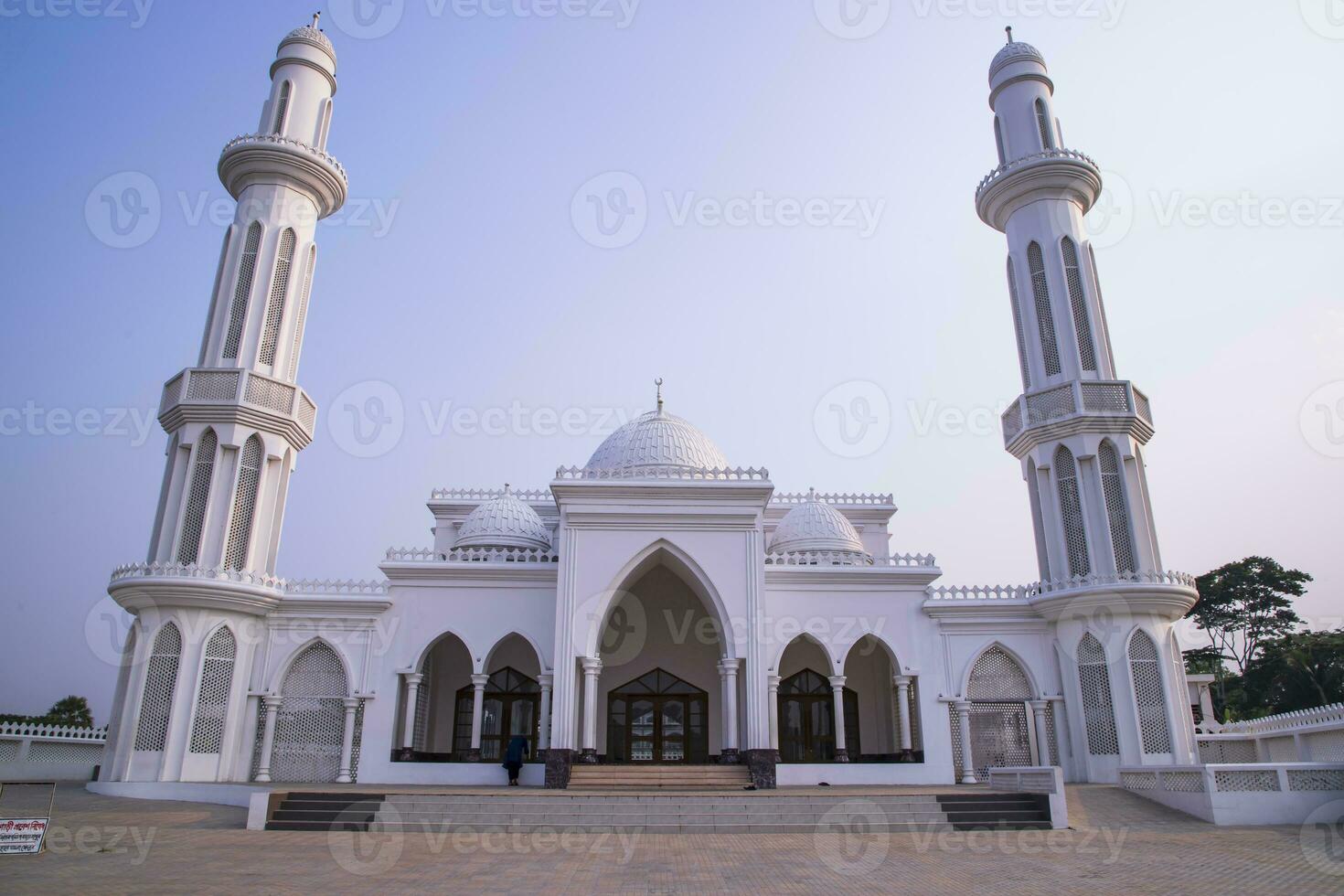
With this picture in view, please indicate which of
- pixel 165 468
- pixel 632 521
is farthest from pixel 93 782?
pixel 632 521

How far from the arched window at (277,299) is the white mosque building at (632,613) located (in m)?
0.07

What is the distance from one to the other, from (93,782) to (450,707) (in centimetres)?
678

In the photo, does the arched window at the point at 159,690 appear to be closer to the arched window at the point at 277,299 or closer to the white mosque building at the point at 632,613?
the white mosque building at the point at 632,613

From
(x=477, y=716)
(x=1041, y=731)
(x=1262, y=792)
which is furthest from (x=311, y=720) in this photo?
(x=1262, y=792)

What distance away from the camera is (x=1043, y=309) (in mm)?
20656

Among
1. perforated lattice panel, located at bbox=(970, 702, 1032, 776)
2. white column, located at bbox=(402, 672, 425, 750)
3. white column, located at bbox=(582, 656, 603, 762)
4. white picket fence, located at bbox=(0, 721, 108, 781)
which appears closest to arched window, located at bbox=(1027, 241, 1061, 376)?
perforated lattice panel, located at bbox=(970, 702, 1032, 776)

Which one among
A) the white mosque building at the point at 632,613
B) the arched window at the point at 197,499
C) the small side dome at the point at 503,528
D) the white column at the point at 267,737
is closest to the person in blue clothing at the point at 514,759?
the white mosque building at the point at 632,613

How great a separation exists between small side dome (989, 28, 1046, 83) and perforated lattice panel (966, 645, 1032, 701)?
14.5m

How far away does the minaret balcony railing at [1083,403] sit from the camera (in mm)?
19188

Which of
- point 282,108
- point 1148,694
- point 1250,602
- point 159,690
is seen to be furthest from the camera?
point 1250,602

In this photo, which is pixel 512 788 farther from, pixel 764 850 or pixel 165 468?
pixel 165 468

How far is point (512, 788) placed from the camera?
1605cm

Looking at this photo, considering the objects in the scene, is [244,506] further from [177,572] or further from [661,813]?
[661,813]

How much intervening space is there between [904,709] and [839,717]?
4.58 feet
